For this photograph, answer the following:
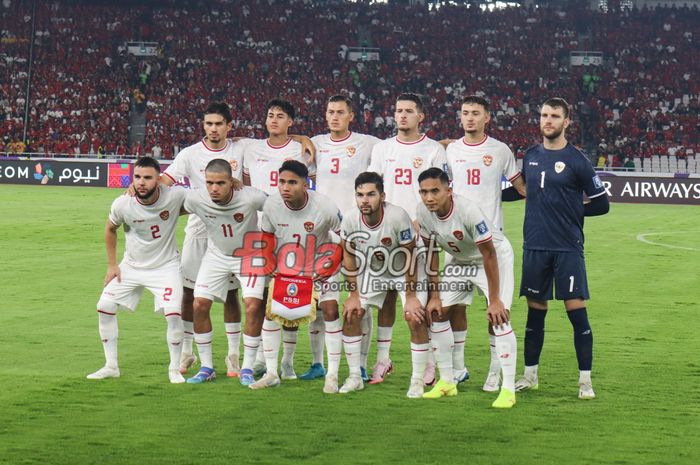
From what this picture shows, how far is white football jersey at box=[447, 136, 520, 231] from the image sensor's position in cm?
893

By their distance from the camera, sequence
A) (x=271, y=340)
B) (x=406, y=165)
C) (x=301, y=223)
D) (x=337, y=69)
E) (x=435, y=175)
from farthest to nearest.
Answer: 1. (x=337, y=69)
2. (x=406, y=165)
3. (x=271, y=340)
4. (x=301, y=223)
5. (x=435, y=175)

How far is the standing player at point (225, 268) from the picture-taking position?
29.4ft

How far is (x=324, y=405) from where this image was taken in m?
8.11

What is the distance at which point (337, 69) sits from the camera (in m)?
52.6

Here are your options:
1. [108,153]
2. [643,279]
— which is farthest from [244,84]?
[643,279]

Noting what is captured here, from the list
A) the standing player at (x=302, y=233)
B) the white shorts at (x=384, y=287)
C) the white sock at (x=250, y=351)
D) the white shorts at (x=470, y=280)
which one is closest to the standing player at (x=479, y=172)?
the white shorts at (x=470, y=280)

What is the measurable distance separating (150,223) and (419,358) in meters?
2.61

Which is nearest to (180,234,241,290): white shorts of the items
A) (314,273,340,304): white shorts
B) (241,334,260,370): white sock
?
(241,334,260,370): white sock

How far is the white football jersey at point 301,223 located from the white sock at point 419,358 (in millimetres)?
1145

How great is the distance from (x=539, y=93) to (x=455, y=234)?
141ft

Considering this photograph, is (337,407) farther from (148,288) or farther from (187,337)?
(187,337)

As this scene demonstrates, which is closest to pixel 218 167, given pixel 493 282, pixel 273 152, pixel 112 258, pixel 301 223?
pixel 301 223

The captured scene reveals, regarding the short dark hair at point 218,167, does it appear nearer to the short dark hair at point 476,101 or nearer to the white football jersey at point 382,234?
the white football jersey at point 382,234

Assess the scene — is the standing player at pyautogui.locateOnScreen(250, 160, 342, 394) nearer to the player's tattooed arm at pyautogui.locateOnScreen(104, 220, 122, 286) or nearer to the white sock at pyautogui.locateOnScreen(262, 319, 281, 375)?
the white sock at pyautogui.locateOnScreen(262, 319, 281, 375)
